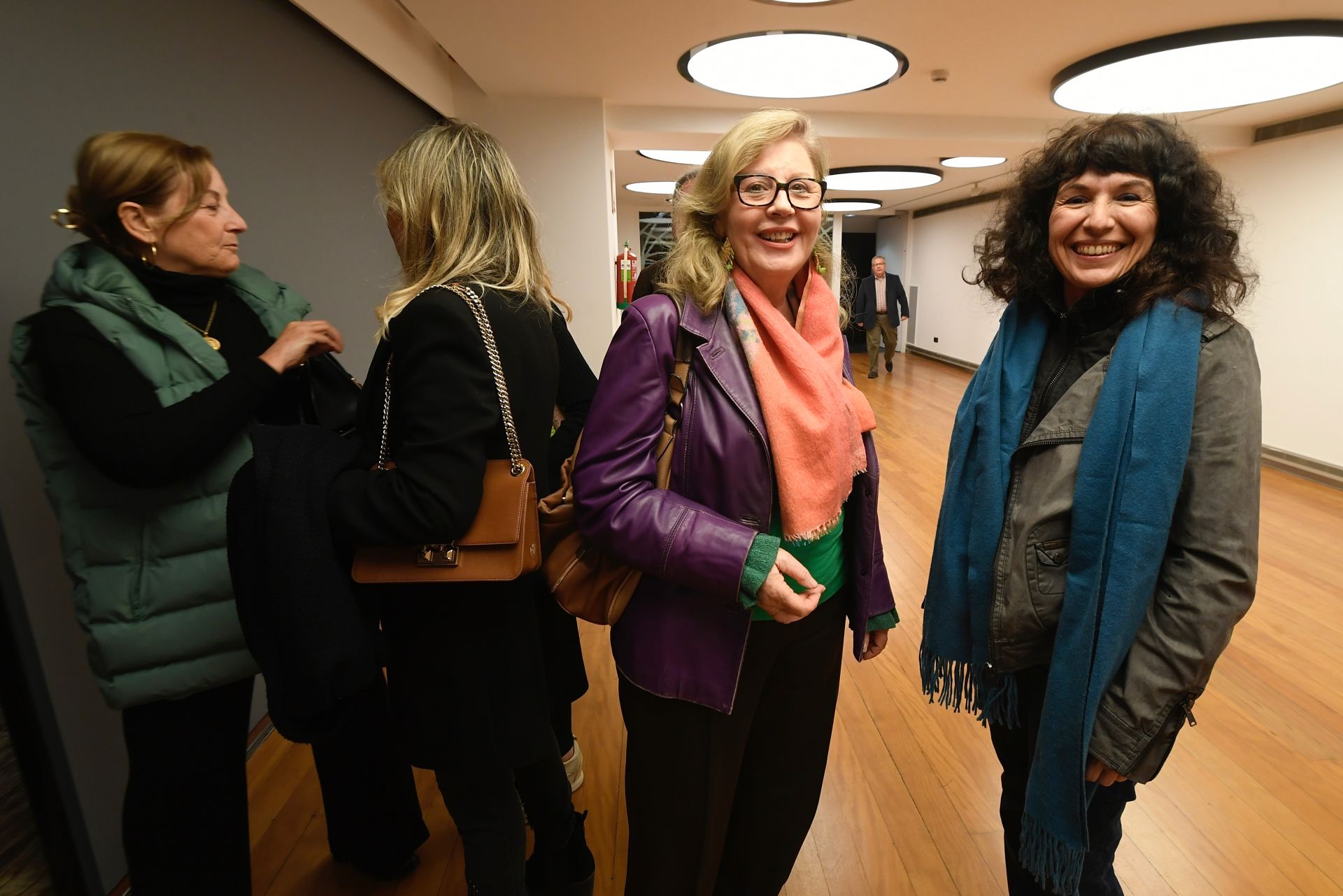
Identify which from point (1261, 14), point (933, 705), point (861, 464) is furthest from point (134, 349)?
point (1261, 14)

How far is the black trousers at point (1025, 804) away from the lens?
1318mm

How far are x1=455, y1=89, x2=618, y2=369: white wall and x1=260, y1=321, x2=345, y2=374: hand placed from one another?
11.7 feet

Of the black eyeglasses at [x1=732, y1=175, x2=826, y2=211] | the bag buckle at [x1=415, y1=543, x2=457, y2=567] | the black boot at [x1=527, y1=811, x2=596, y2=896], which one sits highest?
the black eyeglasses at [x1=732, y1=175, x2=826, y2=211]

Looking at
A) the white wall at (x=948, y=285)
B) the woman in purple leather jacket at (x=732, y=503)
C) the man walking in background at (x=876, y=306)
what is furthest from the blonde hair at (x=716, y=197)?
the man walking in background at (x=876, y=306)

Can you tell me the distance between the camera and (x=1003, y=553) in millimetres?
1314

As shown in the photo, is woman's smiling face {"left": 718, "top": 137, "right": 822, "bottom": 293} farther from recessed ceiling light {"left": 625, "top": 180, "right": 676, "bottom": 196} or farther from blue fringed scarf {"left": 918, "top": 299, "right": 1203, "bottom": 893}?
recessed ceiling light {"left": 625, "top": 180, "right": 676, "bottom": 196}

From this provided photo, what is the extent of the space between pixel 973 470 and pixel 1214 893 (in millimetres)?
1455

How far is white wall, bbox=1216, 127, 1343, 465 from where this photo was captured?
5250mm

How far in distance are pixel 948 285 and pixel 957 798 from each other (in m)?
11.2

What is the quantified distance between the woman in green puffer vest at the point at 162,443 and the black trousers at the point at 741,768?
849 mm

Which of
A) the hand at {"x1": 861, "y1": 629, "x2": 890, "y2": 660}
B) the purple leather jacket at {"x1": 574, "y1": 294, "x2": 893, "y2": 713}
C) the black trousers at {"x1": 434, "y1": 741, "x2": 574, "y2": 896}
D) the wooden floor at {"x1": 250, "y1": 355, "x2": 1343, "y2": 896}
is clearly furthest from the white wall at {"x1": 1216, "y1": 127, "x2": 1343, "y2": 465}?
the black trousers at {"x1": 434, "y1": 741, "x2": 574, "y2": 896}

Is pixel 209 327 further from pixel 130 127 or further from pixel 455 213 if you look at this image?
pixel 130 127

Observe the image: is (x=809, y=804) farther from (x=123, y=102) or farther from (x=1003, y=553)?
(x=123, y=102)

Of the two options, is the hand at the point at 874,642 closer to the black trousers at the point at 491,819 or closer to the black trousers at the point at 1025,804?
the black trousers at the point at 1025,804
